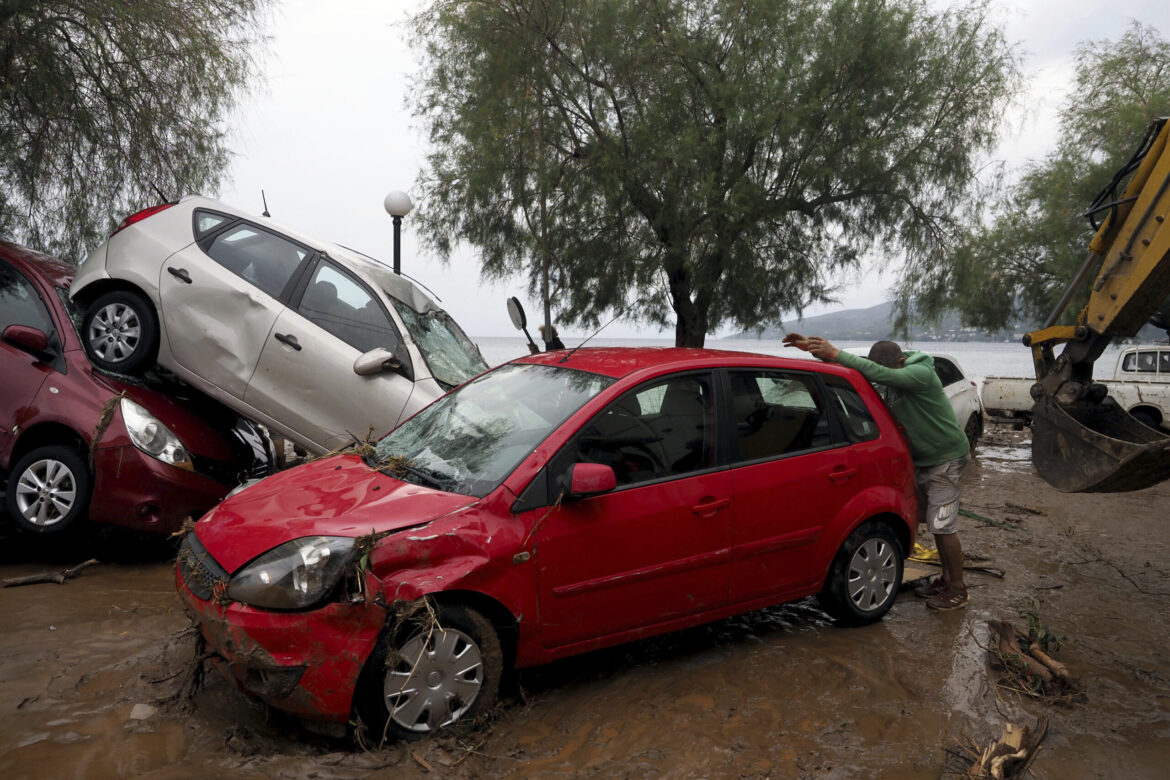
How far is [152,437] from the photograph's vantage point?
19.7ft

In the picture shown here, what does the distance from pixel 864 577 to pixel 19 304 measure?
612 cm

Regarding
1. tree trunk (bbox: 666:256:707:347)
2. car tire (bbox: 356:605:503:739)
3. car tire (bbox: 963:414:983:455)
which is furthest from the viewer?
tree trunk (bbox: 666:256:707:347)

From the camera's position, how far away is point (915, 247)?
17.0m

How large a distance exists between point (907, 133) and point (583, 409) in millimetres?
13767

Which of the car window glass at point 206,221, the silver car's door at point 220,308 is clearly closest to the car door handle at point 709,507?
the silver car's door at point 220,308

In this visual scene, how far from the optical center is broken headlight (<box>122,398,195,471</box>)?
5.91 meters

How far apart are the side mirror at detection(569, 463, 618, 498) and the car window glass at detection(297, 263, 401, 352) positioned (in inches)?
137

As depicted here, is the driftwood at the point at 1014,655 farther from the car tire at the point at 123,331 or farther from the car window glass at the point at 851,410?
the car tire at the point at 123,331

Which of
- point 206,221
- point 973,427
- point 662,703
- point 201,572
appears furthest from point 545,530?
point 973,427

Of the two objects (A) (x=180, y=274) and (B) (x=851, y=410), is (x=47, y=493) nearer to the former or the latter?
(A) (x=180, y=274)

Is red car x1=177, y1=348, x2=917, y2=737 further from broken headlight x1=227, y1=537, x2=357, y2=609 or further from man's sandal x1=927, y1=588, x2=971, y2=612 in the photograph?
man's sandal x1=927, y1=588, x2=971, y2=612

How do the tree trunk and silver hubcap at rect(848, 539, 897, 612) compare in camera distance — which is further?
→ the tree trunk

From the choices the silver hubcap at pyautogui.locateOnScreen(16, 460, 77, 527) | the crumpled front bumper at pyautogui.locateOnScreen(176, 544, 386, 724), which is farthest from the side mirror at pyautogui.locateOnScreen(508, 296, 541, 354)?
the crumpled front bumper at pyautogui.locateOnScreen(176, 544, 386, 724)

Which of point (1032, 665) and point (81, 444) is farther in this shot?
point (81, 444)
